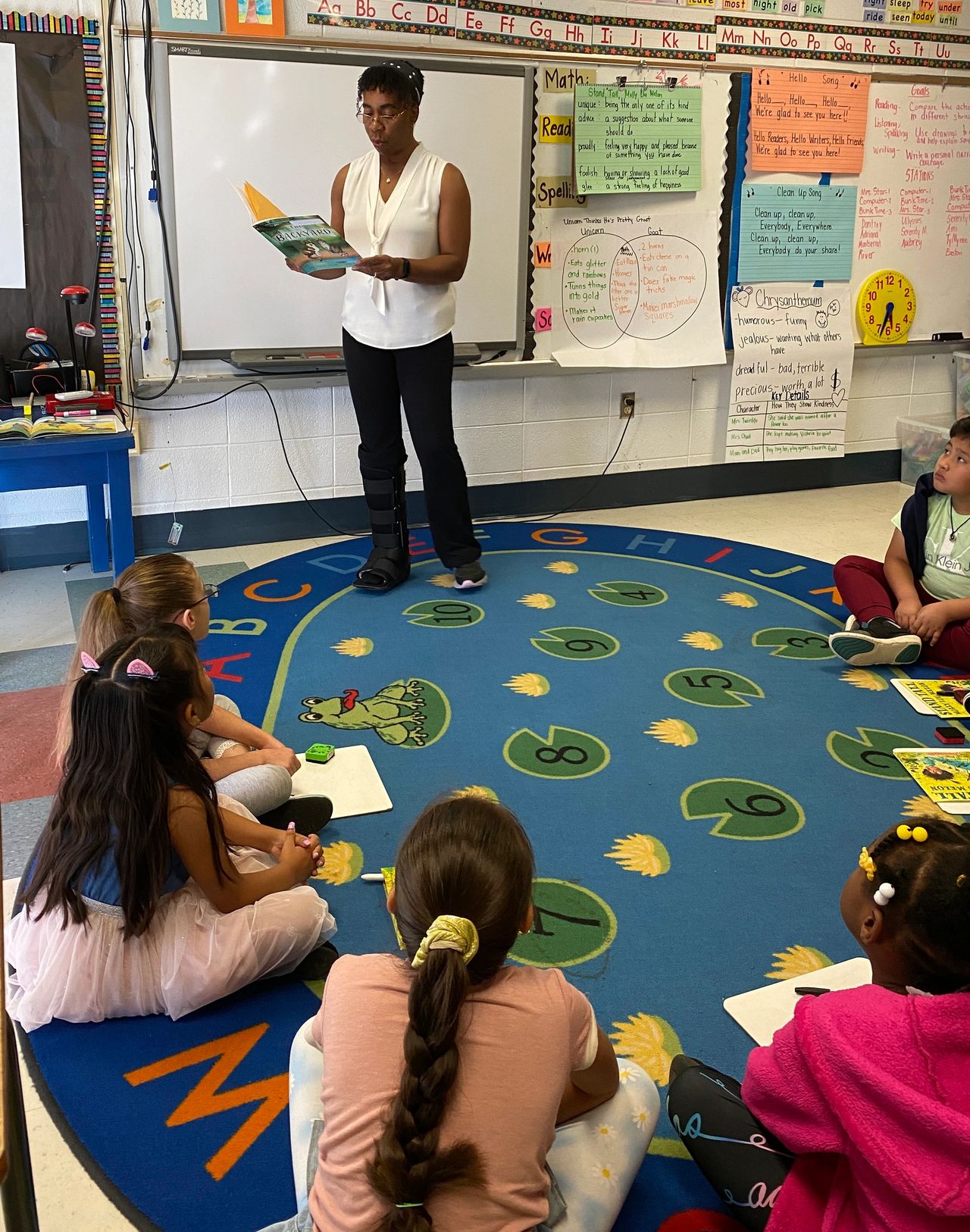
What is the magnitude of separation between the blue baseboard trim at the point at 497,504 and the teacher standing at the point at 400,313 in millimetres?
608

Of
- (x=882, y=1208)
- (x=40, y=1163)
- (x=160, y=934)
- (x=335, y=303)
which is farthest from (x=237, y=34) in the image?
(x=882, y=1208)

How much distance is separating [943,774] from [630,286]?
2475 mm

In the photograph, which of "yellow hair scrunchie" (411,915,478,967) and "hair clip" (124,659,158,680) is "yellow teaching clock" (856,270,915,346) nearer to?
"hair clip" (124,659,158,680)

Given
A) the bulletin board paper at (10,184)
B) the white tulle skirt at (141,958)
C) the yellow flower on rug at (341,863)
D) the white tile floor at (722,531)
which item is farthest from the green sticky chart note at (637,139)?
the white tulle skirt at (141,958)

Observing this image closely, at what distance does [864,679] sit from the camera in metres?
2.92

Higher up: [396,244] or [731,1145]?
[396,244]

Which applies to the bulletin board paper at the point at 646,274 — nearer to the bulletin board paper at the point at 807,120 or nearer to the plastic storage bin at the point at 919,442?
the bulletin board paper at the point at 807,120

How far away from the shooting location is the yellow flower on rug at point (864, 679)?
2873 millimetres

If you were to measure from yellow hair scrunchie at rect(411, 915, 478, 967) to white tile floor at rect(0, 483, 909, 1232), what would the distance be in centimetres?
119

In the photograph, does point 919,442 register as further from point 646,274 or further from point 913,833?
point 913,833

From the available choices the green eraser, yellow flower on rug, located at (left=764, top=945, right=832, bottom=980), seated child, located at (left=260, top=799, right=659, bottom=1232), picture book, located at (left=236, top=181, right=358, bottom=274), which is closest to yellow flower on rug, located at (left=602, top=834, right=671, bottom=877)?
yellow flower on rug, located at (left=764, top=945, right=832, bottom=980)

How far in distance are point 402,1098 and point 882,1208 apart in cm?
46

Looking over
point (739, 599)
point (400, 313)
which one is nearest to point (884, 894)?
point (739, 599)

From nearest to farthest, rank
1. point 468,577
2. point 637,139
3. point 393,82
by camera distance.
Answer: point 393,82, point 468,577, point 637,139
